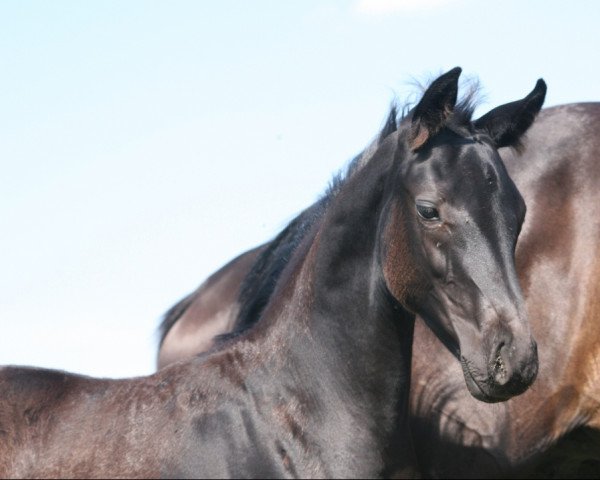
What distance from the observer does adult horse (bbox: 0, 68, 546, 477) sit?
529cm

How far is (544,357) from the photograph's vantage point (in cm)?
644

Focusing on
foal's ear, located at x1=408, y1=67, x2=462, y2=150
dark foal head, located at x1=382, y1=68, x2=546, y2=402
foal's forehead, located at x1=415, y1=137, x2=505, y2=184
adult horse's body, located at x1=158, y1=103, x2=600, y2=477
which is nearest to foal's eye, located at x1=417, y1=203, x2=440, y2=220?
dark foal head, located at x1=382, y1=68, x2=546, y2=402

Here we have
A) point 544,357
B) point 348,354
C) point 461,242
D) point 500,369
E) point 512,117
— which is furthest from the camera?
point 544,357

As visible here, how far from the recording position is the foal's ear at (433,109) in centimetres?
550

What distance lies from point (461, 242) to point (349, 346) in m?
0.77

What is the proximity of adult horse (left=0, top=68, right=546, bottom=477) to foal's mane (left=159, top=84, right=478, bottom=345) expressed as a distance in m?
0.09

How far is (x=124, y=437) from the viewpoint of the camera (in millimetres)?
5555

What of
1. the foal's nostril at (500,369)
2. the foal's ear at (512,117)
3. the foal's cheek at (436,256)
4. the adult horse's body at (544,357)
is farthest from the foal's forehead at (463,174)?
the adult horse's body at (544,357)

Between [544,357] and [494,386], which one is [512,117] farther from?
[494,386]

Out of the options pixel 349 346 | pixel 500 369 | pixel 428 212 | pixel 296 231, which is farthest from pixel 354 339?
pixel 296 231

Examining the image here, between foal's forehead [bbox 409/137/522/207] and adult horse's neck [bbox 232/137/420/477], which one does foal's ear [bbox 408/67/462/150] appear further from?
adult horse's neck [bbox 232/137/420/477]

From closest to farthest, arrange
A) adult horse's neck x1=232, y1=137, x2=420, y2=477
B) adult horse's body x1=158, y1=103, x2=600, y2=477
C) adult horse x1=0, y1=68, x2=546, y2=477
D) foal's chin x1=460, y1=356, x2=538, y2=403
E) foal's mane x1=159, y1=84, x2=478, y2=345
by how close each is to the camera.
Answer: foal's chin x1=460, y1=356, x2=538, y2=403
adult horse x1=0, y1=68, x2=546, y2=477
adult horse's neck x1=232, y1=137, x2=420, y2=477
foal's mane x1=159, y1=84, x2=478, y2=345
adult horse's body x1=158, y1=103, x2=600, y2=477

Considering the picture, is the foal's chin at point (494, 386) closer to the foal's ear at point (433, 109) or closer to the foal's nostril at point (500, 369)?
the foal's nostril at point (500, 369)

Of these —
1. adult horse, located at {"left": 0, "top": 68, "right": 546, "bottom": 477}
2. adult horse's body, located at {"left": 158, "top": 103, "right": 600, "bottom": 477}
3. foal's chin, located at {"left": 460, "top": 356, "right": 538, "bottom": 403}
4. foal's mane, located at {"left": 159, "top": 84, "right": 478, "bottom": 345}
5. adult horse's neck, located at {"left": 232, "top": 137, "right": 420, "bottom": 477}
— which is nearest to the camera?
foal's chin, located at {"left": 460, "top": 356, "right": 538, "bottom": 403}
